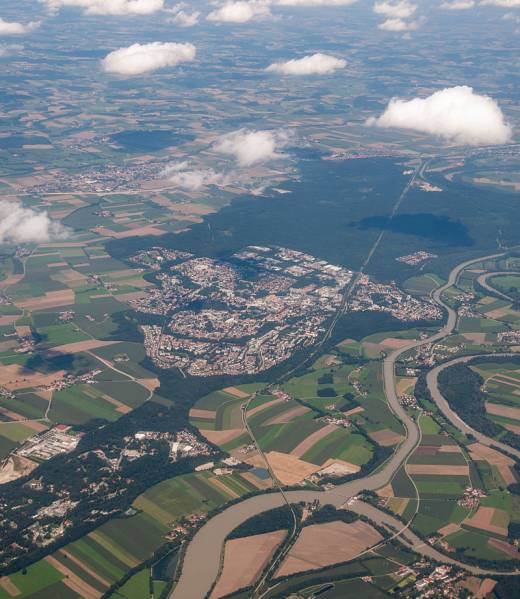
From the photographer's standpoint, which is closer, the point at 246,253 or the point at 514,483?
the point at 514,483

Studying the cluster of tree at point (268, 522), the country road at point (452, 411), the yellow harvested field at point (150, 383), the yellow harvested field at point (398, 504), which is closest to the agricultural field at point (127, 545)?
the cluster of tree at point (268, 522)

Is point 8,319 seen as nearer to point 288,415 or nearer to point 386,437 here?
point 288,415

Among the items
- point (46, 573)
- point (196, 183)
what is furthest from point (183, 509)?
point (196, 183)

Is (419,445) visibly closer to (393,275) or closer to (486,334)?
(486,334)

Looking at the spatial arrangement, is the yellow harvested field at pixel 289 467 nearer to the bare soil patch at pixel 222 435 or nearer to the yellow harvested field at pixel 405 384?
the bare soil patch at pixel 222 435

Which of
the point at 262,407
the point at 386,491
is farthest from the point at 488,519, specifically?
the point at 262,407

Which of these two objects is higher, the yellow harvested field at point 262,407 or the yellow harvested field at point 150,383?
the yellow harvested field at point 150,383

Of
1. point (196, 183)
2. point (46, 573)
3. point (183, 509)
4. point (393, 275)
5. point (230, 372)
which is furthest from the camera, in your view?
point (196, 183)
